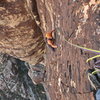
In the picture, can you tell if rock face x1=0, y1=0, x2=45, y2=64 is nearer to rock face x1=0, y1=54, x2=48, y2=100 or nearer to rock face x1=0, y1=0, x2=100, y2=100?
rock face x1=0, y1=0, x2=100, y2=100

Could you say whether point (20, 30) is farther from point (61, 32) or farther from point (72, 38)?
point (72, 38)

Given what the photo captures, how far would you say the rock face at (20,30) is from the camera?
369 cm

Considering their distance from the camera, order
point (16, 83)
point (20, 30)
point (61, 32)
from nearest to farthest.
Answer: point (61, 32) → point (20, 30) → point (16, 83)

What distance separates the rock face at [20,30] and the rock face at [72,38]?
522 mm

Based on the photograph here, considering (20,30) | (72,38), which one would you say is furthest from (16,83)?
(72,38)

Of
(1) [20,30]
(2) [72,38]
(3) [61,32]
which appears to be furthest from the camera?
(1) [20,30]

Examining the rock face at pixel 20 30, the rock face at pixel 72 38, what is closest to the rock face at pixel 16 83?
the rock face at pixel 20 30

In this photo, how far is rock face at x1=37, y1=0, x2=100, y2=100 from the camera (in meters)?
2.31

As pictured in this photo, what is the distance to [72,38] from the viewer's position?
257 centimetres

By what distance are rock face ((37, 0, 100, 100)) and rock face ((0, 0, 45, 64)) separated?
52cm

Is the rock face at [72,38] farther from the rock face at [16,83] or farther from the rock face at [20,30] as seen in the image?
the rock face at [16,83]

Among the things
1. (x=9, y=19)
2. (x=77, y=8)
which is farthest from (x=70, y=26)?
(x=9, y=19)

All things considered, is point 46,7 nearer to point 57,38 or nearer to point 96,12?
point 57,38

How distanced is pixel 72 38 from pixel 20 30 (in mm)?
1764
